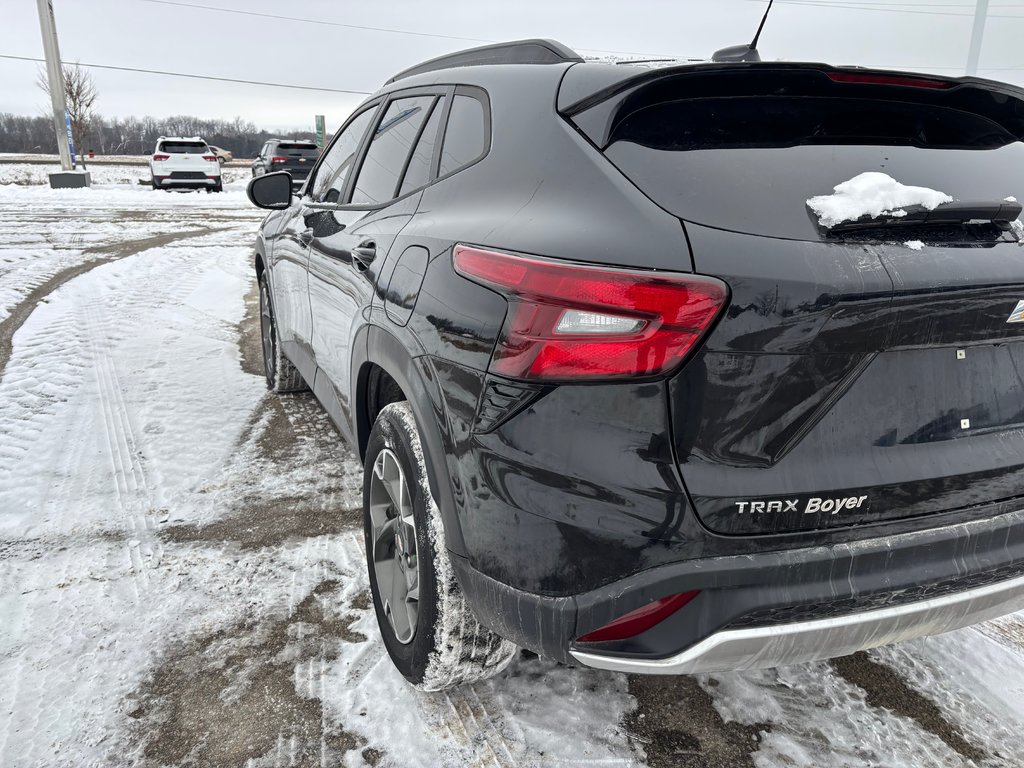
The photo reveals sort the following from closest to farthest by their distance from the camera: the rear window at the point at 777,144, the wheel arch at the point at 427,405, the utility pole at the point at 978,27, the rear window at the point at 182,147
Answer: the rear window at the point at 777,144, the wheel arch at the point at 427,405, the utility pole at the point at 978,27, the rear window at the point at 182,147

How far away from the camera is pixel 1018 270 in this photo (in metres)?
1.59

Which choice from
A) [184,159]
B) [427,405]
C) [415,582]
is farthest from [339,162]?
[184,159]

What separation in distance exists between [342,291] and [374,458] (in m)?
0.78

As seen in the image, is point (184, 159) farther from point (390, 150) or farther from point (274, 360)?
point (390, 150)

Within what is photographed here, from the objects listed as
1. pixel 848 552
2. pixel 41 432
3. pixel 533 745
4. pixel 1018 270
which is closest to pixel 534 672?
pixel 533 745

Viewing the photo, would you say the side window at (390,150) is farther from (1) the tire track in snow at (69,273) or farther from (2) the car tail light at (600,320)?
(1) the tire track in snow at (69,273)

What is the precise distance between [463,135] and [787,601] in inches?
63.4

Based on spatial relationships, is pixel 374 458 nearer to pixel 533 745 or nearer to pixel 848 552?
pixel 533 745

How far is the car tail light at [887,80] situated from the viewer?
5.56 ft

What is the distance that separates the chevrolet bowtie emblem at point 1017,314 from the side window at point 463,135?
1386 mm

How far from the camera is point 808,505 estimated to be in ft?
4.89

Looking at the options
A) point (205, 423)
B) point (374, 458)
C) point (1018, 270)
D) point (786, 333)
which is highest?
point (1018, 270)

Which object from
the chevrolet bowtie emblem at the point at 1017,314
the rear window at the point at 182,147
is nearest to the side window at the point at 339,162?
the chevrolet bowtie emblem at the point at 1017,314

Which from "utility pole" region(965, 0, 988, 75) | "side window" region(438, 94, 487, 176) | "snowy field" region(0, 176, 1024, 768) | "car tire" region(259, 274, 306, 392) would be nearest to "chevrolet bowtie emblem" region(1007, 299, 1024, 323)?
"snowy field" region(0, 176, 1024, 768)
